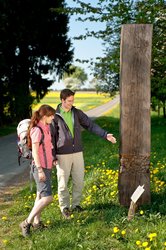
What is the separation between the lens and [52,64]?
87.8ft

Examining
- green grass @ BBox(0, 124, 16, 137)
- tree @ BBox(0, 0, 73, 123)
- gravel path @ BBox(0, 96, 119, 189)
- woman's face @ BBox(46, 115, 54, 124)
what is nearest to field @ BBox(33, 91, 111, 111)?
tree @ BBox(0, 0, 73, 123)

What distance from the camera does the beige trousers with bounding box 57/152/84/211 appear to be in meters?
5.74

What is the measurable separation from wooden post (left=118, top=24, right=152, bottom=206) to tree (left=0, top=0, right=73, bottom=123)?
701 inches

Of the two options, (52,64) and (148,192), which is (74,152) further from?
(52,64)

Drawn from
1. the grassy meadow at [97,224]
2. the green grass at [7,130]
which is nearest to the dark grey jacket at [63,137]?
the grassy meadow at [97,224]

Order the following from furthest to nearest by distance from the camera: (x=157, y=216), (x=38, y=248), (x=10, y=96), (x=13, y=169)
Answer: (x=10, y=96)
(x=13, y=169)
(x=157, y=216)
(x=38, y=248)

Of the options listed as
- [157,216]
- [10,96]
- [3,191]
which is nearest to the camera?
[157,216]

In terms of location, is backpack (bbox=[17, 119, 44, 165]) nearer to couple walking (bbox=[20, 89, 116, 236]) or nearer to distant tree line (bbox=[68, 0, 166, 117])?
couple walking (bbox=[20, 89, 116, 236])

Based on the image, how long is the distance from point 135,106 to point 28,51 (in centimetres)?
2061

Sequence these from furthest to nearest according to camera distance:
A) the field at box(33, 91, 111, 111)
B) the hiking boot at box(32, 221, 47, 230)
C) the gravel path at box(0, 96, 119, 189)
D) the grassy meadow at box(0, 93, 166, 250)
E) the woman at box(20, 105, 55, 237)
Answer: the field at box(33, 91, 111, 111) < the gravel path at box(0, 96, 119, 189) < the hiking boot at box(32, 221, 47, 230) < the woman at box(20, 105, 55, 237) < the grassy meadow at box(0, 93, 166, 250)

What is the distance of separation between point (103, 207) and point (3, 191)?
10.6ft

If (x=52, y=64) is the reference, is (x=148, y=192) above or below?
below

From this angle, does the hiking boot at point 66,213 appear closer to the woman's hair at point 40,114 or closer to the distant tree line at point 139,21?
the woman's hair at point 40,114

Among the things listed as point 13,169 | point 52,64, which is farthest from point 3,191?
point 52,64
